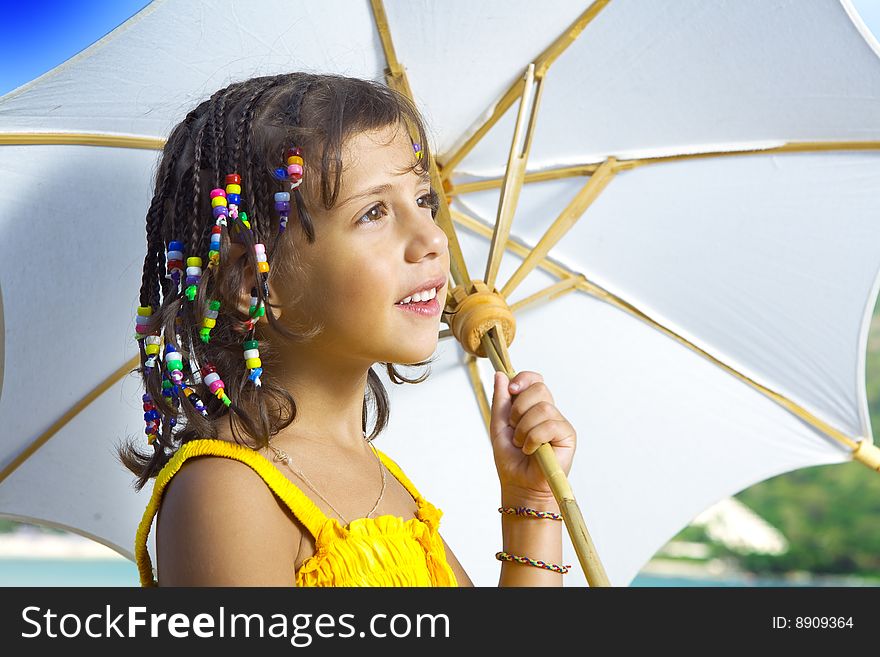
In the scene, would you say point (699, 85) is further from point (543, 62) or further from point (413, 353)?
point (413, 353)

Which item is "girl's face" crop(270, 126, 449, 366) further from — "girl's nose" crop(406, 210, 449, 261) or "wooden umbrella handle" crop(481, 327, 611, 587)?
"wooden umbrella handle" crop(481, 327, 611, 587)

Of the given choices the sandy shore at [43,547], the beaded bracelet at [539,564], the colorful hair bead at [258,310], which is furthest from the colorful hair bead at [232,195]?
the sandy shore at [43,547]

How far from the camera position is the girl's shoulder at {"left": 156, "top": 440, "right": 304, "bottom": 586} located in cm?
98

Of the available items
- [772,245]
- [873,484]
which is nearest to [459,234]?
[772,245]

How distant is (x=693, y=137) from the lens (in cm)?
178

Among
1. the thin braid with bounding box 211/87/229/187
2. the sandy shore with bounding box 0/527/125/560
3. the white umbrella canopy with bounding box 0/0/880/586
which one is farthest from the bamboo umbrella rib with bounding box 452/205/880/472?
the sandy shore with bounding box 0/527/125/560

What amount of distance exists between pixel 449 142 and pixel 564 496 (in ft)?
2.50

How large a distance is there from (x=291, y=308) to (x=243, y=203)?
14 cm

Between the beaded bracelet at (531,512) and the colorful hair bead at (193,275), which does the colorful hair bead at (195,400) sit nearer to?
the colorful hair bead at (193,275)

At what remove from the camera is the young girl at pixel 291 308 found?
3.59ft

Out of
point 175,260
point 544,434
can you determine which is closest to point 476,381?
point 544,434

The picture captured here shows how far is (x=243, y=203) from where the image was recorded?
115 cm

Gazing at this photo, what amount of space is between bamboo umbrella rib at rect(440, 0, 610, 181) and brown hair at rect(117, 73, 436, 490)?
0.42 m
